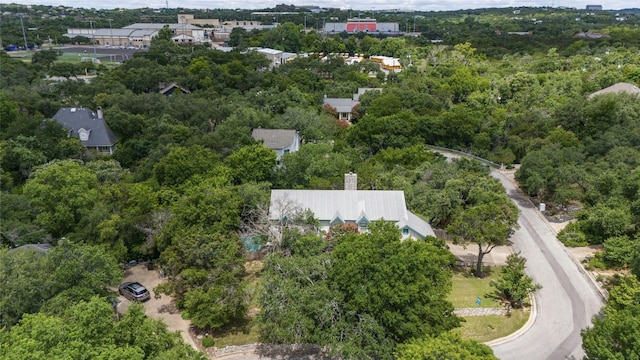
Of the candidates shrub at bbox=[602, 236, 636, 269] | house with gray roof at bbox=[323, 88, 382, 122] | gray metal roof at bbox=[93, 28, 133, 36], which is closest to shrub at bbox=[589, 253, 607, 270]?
shrub at bbox=[602, 236, 636, 269]

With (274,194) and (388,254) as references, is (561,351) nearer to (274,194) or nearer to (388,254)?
(388,254)

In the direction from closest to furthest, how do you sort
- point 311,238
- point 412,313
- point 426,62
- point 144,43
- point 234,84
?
point 412,313 → point 311,238 → point 234,84 → point 426,62 → point 144,43

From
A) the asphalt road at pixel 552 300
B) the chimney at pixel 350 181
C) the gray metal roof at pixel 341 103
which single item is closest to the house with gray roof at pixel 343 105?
the gray metal roof at pixel 341 103

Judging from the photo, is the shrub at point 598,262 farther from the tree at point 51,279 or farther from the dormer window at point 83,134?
the dormer window at point 83,134

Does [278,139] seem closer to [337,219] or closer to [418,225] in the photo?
[337,219]

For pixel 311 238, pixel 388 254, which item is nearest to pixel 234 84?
pixel 311 238

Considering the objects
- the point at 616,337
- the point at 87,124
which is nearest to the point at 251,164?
the point at 87,124
